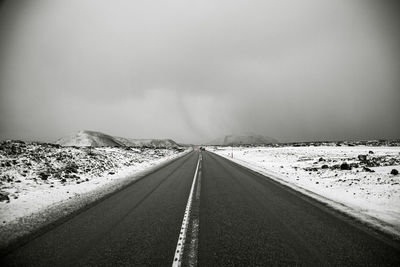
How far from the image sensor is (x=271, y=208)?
267 inches

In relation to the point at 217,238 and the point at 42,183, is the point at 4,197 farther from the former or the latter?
the point at 217,238

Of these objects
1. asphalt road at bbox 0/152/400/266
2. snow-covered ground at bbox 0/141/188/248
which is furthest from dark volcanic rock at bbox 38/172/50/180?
asphalt road at bbox 0/152/400/266

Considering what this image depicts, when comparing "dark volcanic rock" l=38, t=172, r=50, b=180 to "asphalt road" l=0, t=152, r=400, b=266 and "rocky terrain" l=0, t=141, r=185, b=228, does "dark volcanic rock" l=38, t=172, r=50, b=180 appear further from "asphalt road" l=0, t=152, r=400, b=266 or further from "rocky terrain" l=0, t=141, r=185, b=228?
"asphalt road" l=0, t=152, r=400, b=266

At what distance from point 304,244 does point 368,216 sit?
121 inches

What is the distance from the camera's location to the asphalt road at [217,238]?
3.73 meters

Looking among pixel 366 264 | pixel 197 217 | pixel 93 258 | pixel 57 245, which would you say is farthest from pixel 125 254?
pixel 366 264

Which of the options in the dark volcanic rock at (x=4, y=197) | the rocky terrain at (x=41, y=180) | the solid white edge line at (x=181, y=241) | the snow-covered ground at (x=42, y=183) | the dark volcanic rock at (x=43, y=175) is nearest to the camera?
the solid white edge line at (x=181, y=241)

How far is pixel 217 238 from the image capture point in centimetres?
455

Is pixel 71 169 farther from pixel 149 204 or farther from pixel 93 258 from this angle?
pixel 93 258

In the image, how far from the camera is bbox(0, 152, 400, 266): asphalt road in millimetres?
3734

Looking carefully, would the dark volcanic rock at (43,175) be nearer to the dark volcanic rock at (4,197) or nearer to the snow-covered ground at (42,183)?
the snow-covered ground at (42,183)

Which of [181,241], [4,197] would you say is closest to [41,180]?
[4,197]

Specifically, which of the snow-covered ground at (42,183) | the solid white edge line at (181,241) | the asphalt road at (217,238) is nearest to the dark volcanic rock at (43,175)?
the snow-covered ground at (42,183)

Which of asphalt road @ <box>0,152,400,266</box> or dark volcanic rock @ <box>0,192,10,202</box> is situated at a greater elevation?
asphalt road @ <box>0,152,400,266</box>
